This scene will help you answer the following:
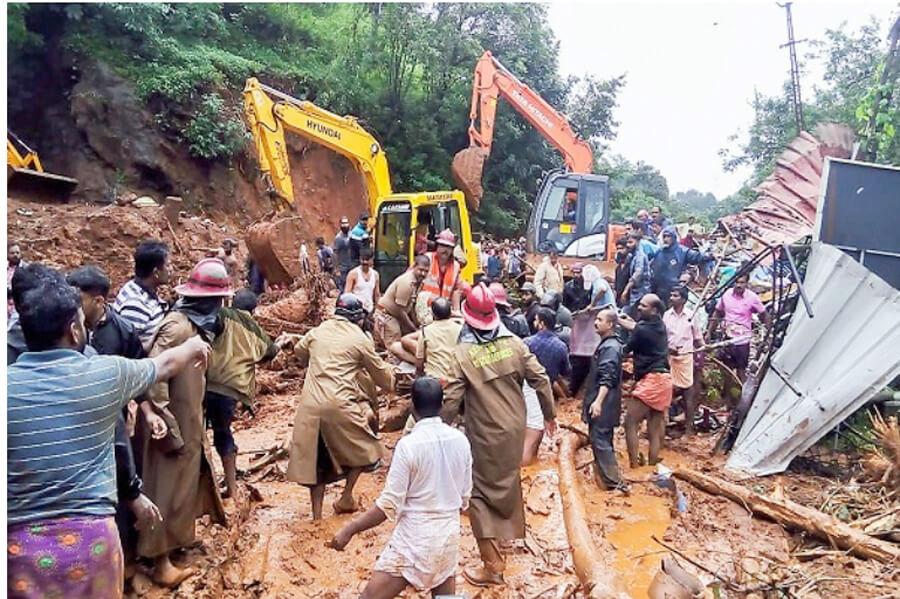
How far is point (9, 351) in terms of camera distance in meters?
2.92

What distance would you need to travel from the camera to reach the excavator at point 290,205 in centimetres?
1001

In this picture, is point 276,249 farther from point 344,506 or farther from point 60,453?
point 60,453

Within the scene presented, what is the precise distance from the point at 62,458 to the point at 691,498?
5022 mm

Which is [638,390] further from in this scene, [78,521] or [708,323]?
[78,521]

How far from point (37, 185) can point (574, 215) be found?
33.4ft

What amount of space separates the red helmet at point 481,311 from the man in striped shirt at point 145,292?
5.78ft

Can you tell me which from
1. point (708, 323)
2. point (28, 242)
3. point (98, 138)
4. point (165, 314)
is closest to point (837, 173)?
point (708, 323)

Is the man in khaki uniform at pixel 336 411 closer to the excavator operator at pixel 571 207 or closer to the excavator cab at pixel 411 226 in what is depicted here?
the excavator cab at pixel 411 226

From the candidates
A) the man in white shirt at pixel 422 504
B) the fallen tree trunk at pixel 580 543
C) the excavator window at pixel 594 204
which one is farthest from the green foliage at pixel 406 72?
the man in white shirt at pixel 422 504

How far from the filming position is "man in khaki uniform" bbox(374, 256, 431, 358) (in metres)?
7.32

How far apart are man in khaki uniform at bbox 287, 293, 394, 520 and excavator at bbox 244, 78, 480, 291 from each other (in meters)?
4.86

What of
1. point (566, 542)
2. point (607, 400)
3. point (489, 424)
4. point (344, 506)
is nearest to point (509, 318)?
point (607, 400)

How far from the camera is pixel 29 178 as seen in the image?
13.2 metres

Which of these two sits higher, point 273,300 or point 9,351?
point 9,351
